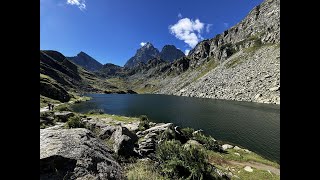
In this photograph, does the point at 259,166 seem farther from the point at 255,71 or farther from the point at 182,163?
the point at 255,71

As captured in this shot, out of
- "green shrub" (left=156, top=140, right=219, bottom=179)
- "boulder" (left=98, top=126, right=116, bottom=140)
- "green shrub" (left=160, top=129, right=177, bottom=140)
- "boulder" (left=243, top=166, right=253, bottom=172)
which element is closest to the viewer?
"green shrub" (left=156, top=140, right=219, bottom=179)

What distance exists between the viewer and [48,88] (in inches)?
3691

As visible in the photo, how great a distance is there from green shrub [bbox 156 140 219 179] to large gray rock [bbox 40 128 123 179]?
11.2ft

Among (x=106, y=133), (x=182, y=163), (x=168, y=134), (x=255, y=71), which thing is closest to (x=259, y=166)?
(x=168, y=134)

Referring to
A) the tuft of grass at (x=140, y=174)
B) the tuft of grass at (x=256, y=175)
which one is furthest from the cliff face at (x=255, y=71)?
the tuft of grass at (x=140, y=174)

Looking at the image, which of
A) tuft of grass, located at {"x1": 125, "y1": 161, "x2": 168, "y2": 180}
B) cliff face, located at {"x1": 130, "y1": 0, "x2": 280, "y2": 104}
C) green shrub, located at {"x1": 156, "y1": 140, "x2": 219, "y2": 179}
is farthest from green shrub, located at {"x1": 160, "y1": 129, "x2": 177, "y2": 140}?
cliff face, located at {"x1": 130, "y1": 0, "x2": 280, "y2": 104}

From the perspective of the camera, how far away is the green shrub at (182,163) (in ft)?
43.1

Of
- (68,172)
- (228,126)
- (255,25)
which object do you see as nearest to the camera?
(68,172)

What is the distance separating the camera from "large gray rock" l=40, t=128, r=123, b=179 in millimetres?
9273

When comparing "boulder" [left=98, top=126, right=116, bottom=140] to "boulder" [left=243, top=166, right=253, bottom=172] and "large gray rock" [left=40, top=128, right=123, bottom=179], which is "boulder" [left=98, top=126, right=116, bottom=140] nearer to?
"large gray rock" [left=40, top=128, right=123, bottom=179]
